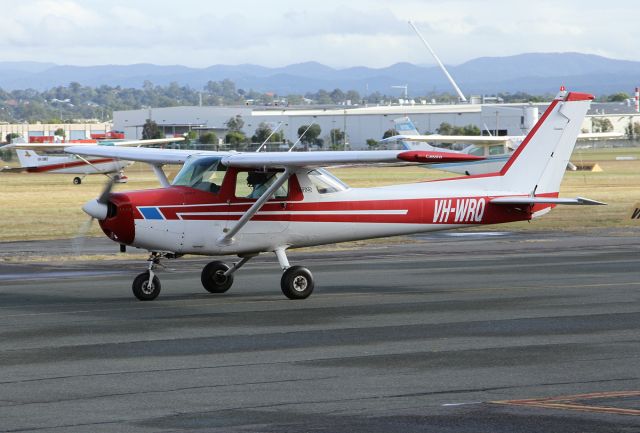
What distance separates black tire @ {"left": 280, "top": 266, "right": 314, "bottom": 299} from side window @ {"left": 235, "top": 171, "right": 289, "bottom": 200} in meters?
1.14

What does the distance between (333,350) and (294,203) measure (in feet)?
15.9

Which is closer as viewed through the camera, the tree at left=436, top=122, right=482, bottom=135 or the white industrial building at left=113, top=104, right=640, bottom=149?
the tree at left=436, top=122, right=482, bottom=135

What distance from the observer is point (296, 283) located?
16.2 metres

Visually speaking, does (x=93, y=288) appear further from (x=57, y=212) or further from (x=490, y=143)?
(x=490, y=143)

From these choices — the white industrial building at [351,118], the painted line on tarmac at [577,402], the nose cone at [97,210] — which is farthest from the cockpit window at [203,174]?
the white industrial building at [351,118]

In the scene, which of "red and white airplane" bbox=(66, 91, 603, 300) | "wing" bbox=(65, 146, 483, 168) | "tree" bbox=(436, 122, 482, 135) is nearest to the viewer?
"wing" bbox=(65, 146, 483, 168)

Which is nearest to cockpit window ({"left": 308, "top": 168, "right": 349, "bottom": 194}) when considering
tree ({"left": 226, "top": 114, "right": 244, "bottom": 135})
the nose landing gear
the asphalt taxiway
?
the asphalt taxiway

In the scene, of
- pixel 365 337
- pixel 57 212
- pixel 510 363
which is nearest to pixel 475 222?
pixel 365 337

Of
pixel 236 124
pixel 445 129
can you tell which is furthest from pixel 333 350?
pixel 236 124

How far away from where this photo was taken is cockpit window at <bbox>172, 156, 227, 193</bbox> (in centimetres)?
1622

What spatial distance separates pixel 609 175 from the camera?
64688 mm

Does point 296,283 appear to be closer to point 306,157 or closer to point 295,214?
point 295,214

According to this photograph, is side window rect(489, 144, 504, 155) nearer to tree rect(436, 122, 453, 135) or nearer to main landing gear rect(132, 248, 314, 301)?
main landing gear rect(132, 248, 314, 301)

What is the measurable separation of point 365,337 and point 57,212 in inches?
1070
